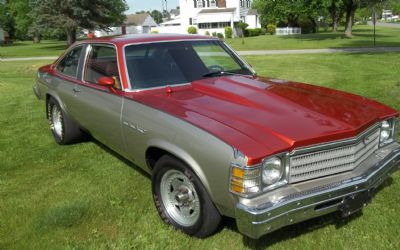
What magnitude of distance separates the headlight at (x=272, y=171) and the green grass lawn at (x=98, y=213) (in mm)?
723

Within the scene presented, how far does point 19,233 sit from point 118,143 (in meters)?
1.29

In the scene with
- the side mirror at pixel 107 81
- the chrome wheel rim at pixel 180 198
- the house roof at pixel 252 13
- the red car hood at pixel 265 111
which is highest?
the house roof at pixel 252 13

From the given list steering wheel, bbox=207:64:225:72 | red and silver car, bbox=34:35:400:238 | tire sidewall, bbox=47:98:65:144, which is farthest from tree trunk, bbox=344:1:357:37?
red and silver car, bbox=34:35:400:238

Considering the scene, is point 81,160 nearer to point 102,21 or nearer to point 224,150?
→ point 224,150

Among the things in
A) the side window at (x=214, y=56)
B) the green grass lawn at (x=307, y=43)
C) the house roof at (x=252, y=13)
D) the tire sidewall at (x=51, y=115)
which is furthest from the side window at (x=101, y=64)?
the house roof at (x=252, y=13)

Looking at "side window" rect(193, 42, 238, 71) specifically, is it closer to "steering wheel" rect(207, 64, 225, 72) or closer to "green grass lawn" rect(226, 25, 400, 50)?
"steering wheel" rect(207, 64, 225, 72)

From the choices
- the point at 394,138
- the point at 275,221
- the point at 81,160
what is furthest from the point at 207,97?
the point at 81,160

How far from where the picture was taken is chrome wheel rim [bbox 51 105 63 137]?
20.7 feet

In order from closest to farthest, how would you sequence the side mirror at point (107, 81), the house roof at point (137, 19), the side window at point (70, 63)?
1. the side mirror at point (107, 81)
2. the side window at point (70, 63)
3. the house roof at point (137, 19)

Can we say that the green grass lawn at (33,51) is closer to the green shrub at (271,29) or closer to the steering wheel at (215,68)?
the green shrub at (271,29)

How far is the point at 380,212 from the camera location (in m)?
3.88

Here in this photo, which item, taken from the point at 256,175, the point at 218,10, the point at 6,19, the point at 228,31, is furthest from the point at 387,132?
the point at 6,19

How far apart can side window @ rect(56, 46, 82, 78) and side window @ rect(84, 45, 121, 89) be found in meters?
0.35

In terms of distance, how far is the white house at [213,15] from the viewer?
5584 cm
